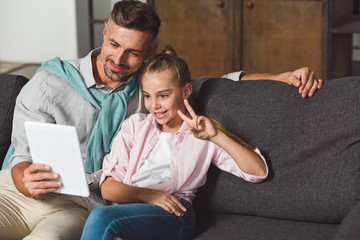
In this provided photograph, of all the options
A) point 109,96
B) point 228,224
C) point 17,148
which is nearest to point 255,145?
point 228,224

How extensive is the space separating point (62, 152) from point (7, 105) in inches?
25.5

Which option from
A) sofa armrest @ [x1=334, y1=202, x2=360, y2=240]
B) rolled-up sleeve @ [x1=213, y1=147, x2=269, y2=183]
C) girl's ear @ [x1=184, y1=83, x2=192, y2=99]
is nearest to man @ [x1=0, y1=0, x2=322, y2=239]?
girl's ear @ [x1=184, y1=83, x2=192, y2=99]

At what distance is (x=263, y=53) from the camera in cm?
397

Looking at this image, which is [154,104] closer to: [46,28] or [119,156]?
[119,156]

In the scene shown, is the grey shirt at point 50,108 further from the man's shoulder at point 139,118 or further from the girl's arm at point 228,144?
the girl's arm at point 228,144

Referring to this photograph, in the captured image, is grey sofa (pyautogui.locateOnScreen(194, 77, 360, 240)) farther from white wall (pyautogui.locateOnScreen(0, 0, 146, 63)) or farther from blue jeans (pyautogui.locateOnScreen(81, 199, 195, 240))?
A: white wall (pyautogui.locateOnScreen(0, 0, 146, 63))

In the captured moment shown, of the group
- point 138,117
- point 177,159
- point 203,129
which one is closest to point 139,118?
point 138,117

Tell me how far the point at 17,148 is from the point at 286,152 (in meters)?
0.94

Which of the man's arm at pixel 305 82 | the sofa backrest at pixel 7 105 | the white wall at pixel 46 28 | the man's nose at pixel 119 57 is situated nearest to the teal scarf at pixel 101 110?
the man's nose at pixel 119 57

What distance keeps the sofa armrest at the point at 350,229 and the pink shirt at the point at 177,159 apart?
381mm

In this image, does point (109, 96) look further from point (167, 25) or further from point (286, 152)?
point (167, 25)

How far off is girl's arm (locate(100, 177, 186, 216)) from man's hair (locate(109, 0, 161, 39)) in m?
0.54

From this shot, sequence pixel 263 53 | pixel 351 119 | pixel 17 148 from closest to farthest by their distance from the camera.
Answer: pixel 351 119 → pixel 17 148 → pixel 263 53

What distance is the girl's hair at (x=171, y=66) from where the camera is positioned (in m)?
1.99
